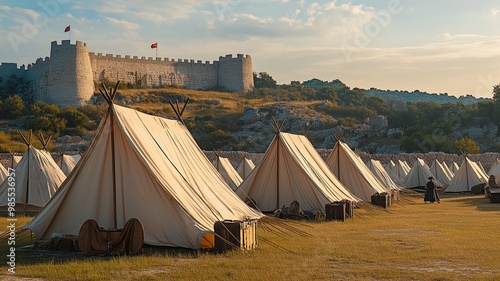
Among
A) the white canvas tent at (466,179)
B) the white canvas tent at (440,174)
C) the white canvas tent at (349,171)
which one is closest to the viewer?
the white canvas tent at (349,171)

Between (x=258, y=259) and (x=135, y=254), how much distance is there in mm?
1785

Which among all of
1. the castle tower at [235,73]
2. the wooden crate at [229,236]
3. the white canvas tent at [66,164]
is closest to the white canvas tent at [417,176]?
the white canvas tent at [66,164]

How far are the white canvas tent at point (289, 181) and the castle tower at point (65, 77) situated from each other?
183 feet

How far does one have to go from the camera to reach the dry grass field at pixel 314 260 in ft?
24.4

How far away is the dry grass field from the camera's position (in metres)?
7.43

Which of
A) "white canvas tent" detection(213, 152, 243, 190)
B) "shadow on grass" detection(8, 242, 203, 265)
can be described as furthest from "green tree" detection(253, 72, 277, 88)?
"shadow on grass" detection(8, 242, 203, 265)

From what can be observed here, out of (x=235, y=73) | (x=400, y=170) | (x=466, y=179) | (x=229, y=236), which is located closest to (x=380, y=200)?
(x=229, y=236)

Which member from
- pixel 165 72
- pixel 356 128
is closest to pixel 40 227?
pixel 356 128

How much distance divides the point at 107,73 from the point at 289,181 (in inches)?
2564

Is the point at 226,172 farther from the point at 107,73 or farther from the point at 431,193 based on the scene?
the point at 107,73

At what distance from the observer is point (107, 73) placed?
7769cm

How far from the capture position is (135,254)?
29.3ft

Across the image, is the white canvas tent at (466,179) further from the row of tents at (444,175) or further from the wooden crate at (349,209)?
the wooden crate at (349,209)

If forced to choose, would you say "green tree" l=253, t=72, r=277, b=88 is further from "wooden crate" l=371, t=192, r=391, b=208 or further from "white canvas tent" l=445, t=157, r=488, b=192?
"wooden crate" l=371, t=192, r=391, b=208
